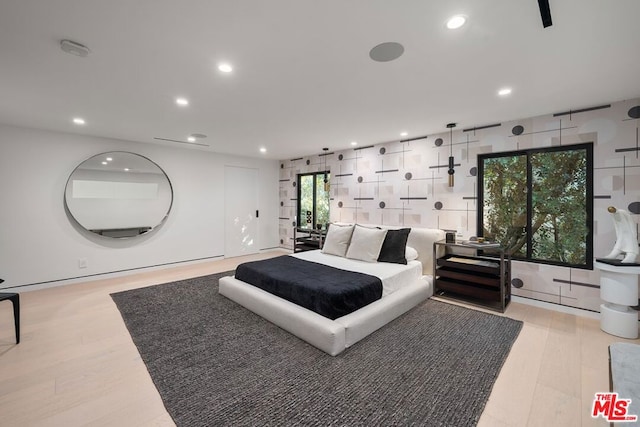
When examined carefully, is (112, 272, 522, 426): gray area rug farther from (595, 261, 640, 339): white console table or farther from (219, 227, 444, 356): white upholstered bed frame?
(595, 261, 640, 339): white console table

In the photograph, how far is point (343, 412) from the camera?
5.51 feet

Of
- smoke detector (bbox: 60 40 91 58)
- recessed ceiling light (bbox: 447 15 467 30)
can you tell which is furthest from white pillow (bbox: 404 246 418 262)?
smoke detector (bbox: 60 40 91 58)

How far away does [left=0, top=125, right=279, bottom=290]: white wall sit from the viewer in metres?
3.89

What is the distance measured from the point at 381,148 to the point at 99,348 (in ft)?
15.5

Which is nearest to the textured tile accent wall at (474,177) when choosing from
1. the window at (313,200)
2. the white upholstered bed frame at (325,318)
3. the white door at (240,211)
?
the window at (313,200)

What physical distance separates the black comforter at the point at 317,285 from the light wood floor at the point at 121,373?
4.11 ft

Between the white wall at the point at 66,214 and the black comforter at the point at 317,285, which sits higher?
the white wall at the point at 66,214

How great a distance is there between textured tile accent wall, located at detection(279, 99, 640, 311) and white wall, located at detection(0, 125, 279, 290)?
273cm

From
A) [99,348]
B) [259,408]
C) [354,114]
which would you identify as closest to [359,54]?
[354,114]

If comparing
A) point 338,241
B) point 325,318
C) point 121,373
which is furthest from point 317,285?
point 121,373

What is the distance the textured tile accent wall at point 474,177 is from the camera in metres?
2.92

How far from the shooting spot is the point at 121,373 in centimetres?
210

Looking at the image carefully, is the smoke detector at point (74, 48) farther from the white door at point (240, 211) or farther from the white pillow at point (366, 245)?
the white door at point (240, 211)

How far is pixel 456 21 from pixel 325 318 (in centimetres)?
245
